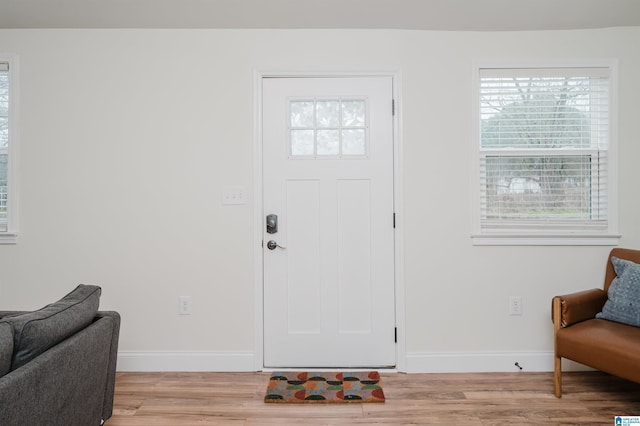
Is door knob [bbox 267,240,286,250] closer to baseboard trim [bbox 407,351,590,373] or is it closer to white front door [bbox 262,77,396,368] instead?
white front door [bbox 262,77,396,368]

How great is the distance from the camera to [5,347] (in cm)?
135

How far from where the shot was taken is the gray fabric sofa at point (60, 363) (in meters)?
1.30

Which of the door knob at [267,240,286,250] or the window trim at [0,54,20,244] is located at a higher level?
the window trim at [0,54,20,244]

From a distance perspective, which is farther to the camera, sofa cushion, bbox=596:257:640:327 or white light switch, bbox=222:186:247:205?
white light switch, bbox=222:186:247:205

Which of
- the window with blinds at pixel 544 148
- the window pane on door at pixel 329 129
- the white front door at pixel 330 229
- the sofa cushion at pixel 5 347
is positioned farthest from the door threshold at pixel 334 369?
the sofa cushion at pixel 5 347

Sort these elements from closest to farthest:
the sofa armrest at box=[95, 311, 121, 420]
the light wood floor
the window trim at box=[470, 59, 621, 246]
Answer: the sofa armrest at box=[95, 311, 121, 420]
the light wood floor
the window trim at box=[470, 59, 621, 246]

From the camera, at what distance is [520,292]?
2734mm

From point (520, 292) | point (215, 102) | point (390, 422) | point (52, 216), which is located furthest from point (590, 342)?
point (52, 216)

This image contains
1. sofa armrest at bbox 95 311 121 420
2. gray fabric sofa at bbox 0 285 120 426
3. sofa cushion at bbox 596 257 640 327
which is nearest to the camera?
gray fabric sofa at bbox 0 285 120 426

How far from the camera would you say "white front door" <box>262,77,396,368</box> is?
2.75m

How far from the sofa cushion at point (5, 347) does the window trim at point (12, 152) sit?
5.59 feet

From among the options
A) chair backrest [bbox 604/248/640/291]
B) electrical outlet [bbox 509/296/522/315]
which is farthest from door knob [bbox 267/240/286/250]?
chair backrest [bbox 604/248/640/291]

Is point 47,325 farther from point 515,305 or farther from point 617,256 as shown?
point 617,256

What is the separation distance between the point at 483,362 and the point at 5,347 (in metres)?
2.67
